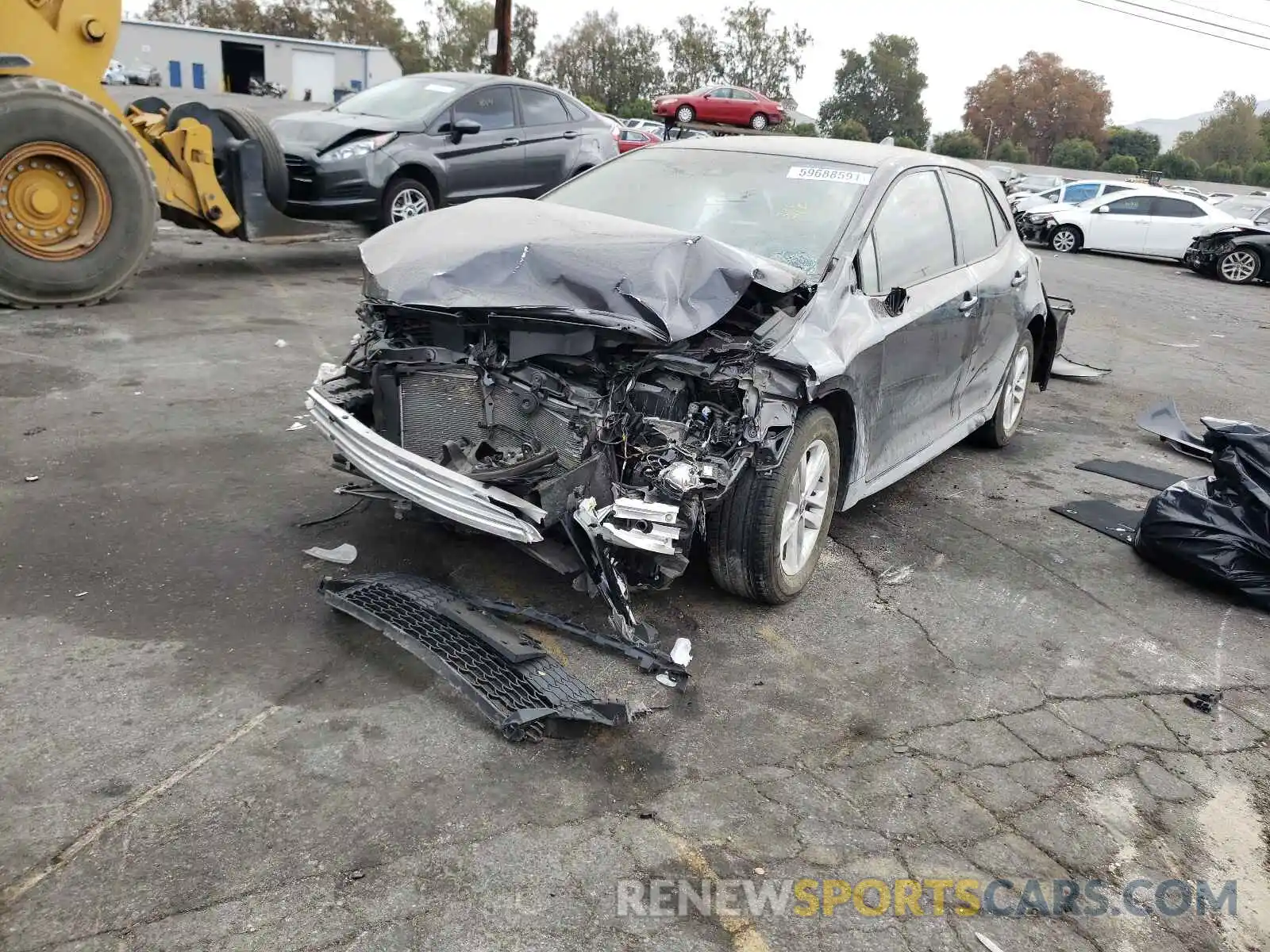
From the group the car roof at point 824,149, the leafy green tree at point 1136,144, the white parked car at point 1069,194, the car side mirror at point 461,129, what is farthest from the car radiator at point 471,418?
the leafy green tree at point 1136,144

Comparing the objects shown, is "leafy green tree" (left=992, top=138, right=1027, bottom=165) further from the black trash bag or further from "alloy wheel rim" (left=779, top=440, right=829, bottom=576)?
"alloy wheel rim" (left=779, top=440, right=829, bottom=576)

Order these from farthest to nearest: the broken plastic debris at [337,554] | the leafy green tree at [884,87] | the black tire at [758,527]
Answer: the leafy green tree at [884,87]
the broken plastic debris at [337,554]
the black tire at [758,527]

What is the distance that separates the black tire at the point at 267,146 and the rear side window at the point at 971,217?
6.21 m

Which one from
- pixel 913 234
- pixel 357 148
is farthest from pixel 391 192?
pixel 913 234

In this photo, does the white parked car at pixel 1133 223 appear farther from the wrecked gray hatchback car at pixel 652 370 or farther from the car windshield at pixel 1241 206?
the wrecked gray hatchback car at pixel 652 370

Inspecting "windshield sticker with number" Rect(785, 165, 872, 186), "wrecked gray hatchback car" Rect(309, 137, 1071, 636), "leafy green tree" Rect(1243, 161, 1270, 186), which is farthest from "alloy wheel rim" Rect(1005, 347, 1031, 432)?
"leafy green tree" Rect(1243, 161, 1270, 186)

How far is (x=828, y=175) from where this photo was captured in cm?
470

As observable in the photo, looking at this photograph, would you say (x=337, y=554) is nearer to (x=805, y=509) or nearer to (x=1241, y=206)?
(x=805, y=509)

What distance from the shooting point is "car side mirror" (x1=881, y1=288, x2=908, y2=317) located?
172 inches

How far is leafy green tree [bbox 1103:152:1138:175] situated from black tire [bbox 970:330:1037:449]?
5205 cm

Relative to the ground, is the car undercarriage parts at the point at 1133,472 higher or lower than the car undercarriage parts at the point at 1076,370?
lower

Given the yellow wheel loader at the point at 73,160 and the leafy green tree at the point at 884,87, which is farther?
the leafy green tree at the point at 884,87

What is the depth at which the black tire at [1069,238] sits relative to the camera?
2086cm

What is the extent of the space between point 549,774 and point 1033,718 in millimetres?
1756
